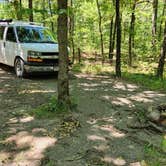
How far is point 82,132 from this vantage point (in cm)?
615

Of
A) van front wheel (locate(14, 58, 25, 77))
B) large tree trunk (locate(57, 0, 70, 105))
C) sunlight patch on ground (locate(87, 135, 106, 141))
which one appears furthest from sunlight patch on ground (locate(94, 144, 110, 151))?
van front wheel (locate(14, 58, 25, 77))

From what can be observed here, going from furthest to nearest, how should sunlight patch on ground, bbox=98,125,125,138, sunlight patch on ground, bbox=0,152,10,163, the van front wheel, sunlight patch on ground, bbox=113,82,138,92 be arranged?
1. the van front wheel
2. sunlight patch on ground, bbox=113,82,138,92
3. sunlight patch on ground, bbox=98,125,125,138
4. sunlight patch on ground, bbox=0,152,10,163

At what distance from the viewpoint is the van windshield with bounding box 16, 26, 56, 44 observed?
1177 cm

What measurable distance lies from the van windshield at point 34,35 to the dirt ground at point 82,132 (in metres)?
2.75

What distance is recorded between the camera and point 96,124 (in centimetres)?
664

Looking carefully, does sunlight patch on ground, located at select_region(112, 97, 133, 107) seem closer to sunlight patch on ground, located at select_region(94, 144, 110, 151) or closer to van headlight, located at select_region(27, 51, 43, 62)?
sunlight patch on ground, located at select_region(94, 144, 110, 151)

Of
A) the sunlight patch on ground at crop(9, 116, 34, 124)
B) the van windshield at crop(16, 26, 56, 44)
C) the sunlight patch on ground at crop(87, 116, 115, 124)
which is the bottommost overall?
the sunlight patch on ground at crop(87, 116, 115, 124)

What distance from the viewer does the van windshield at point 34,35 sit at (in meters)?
11.8

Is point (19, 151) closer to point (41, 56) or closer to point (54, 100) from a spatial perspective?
point (54, 100)

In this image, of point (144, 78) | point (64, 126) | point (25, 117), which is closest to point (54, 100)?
point (25, 117)

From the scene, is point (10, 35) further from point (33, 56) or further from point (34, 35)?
point (33, 56)

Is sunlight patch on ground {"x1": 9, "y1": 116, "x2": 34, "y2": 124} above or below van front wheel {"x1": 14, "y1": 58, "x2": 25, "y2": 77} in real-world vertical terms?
below

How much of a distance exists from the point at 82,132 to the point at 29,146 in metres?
1.14

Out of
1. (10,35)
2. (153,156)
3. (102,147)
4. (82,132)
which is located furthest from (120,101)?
(10,35)
